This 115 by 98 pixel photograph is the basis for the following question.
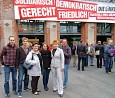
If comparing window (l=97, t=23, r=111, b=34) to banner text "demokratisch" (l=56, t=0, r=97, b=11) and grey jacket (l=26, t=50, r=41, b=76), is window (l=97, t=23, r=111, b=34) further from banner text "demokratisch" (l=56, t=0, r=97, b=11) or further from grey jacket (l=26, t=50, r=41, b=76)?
grey jacket (l=26, t=50, r=41, b=76)

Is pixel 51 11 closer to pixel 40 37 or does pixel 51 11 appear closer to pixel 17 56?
pixel 40 37

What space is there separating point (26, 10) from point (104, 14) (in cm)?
754

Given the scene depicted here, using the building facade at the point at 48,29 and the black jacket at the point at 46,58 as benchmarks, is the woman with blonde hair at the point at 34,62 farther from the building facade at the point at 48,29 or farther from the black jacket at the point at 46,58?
the building facade at the point at 48,29

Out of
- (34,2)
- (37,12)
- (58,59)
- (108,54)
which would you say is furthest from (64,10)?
(58,59)

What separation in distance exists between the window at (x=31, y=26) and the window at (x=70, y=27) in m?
1.93

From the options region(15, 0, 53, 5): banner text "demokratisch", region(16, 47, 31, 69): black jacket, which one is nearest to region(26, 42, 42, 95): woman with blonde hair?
region(16, 47, 31, 69): black jacket

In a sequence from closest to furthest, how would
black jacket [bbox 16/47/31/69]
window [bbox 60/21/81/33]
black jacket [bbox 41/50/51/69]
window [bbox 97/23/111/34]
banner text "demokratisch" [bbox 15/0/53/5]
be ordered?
black jacket [bbox 16/47/31/69], black jacket [bbox 41/50/51/69], banner text "demokratisch" [bbox 15/0/53/5], window [bbox 60/21/81/33], window [bbox 97/23/111/34]

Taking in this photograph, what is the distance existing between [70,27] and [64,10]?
206 cm

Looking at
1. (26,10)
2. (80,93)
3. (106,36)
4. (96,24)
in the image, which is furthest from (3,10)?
(80,93)

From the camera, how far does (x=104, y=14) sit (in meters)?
19.5

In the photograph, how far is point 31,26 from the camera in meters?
18.0

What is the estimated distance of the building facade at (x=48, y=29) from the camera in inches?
656

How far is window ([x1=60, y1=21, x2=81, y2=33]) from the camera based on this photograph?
61.8 ft

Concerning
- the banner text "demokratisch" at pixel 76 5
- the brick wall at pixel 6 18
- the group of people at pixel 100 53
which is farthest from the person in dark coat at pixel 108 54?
the brick wall at pixel 6 18
